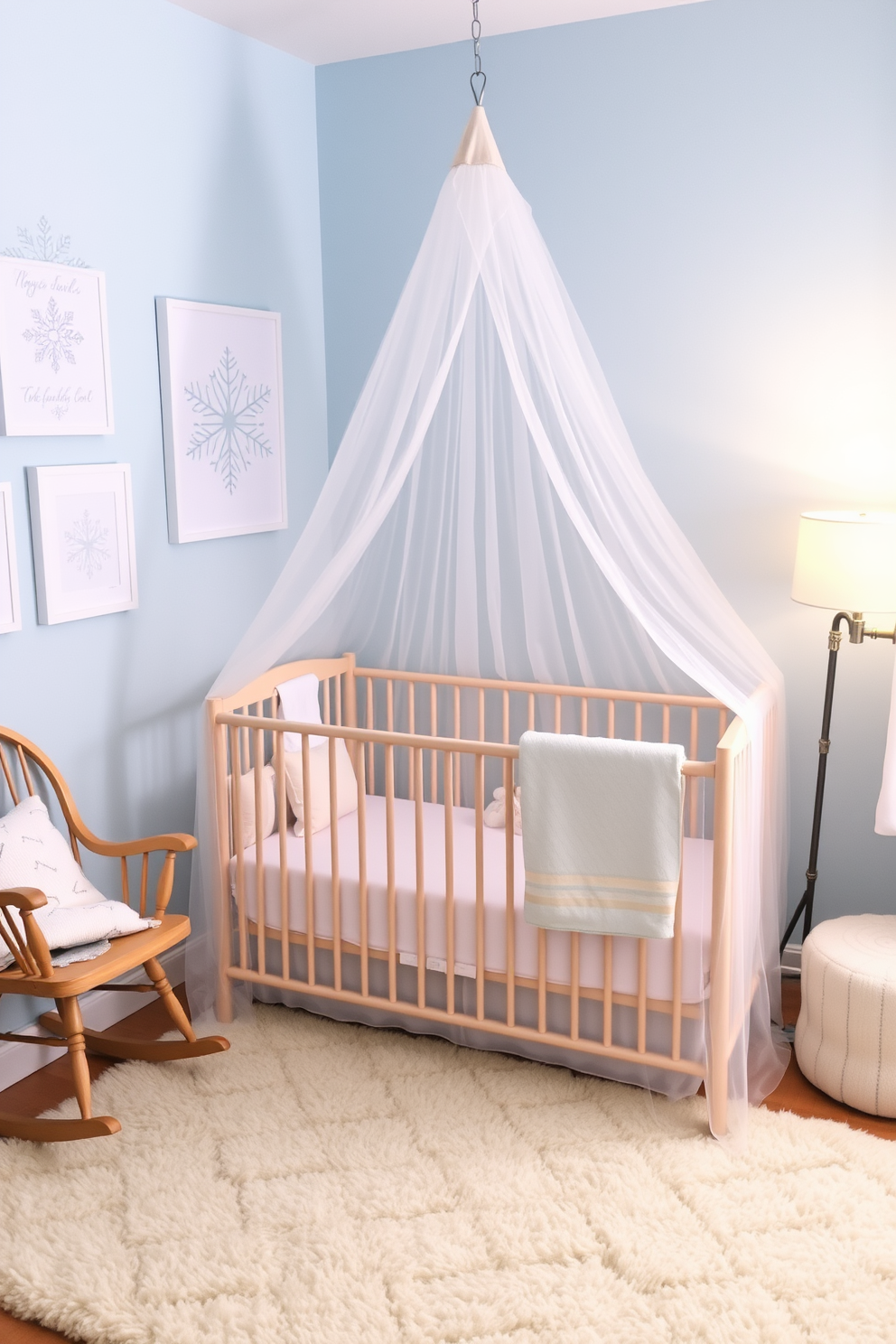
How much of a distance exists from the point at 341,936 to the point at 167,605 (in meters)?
1.08

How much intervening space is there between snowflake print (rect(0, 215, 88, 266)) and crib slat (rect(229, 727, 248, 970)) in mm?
1257

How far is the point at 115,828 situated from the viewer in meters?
3.15

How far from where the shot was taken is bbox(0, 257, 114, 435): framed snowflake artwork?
2.64 m

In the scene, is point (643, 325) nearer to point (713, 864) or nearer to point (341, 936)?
point (713, 864)

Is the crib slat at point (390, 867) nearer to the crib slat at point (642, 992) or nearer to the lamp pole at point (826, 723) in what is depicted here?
the crib slat at point (642, 992)

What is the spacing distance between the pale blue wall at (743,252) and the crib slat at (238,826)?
147cm

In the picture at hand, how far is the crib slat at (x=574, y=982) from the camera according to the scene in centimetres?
264

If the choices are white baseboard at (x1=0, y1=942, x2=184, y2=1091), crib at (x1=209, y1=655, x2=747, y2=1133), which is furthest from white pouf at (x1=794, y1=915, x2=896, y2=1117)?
white baseboard at (x1=0, y1=942, x2=184, y2=1091)

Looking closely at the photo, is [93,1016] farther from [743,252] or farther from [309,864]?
[743,252]

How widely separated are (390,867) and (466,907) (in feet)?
0.71

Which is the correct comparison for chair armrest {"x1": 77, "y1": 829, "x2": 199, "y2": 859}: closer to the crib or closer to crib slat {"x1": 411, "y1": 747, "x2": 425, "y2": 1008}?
the crib

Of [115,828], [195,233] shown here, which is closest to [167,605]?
[115,828]

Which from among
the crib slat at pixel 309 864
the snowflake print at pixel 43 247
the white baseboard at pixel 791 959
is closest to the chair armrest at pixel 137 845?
the crib slat at pixel 309 864

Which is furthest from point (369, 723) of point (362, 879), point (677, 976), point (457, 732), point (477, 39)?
point (477, 39)
